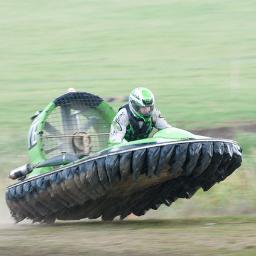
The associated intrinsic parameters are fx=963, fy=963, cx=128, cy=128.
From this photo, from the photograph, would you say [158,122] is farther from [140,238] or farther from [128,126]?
[140,238]

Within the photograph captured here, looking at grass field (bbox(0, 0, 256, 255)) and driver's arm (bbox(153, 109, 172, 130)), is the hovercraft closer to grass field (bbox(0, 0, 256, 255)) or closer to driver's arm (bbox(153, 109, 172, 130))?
driver's arm (bbox(153, 109, 172, 130))

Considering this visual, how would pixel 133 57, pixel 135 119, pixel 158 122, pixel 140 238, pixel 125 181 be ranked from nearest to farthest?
pixel 140 238
pixel 125 181
pixel 135 119
pixel 158 122
pixel 133 57

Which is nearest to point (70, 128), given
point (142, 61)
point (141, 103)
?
point (141, 103)

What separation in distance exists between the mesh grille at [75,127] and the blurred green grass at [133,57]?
2.08 metres

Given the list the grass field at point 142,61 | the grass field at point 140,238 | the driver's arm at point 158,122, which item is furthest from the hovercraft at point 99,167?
the grass field at point 142,61

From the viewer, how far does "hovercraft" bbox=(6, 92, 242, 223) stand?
766 centimetres

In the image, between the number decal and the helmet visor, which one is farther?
the number decal

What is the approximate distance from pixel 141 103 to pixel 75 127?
1480mm

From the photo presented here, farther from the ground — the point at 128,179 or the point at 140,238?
the point at 128,179

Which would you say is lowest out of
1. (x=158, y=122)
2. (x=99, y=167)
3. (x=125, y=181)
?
(x=125, y=181)

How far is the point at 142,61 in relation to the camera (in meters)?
21.0

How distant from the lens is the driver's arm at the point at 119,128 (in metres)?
8.45

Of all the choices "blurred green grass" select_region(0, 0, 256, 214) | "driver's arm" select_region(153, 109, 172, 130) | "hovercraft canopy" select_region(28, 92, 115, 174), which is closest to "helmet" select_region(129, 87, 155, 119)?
"driver's arm" select_region(153, 109, 172, 130)

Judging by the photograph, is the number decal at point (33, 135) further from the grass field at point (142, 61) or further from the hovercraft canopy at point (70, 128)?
the grass field at point (142, 61)
